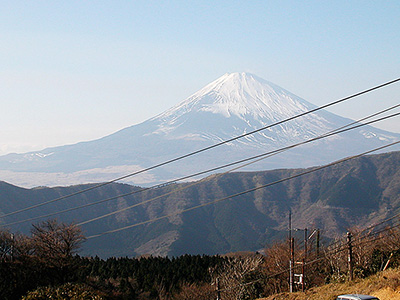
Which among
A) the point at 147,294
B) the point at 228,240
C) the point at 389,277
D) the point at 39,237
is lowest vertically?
the point at 228,240

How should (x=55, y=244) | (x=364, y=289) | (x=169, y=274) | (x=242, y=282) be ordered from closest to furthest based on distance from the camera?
(x=364, y=289), (x=55, y=244), (x=242, y=282), (x=169, y=274)

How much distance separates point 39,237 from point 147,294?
43.2 feet

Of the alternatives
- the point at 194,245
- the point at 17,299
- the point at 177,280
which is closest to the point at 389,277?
the point at 17,299

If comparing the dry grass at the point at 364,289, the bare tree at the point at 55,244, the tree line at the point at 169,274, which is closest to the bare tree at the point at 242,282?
the tree line at the point at 169,274

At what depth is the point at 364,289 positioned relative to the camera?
3053cm

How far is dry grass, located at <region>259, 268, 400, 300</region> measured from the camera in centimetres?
2818

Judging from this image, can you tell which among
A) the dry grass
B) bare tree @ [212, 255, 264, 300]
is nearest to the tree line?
bare tree @ [212, 255, 264, 300]

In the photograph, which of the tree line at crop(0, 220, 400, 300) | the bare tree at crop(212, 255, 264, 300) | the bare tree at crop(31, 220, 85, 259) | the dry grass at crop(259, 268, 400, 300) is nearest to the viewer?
the dry grass at crop(259, 268, 400, 300)

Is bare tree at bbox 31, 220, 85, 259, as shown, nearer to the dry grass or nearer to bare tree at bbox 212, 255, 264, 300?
bare tree at bbox 212, 255, 264, 300

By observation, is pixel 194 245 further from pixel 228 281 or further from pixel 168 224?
pixel 228 281

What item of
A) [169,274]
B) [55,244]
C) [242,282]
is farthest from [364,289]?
[169,274]

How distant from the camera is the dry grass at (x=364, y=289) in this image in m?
28.2

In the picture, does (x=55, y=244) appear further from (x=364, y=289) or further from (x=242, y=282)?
(x=364, y=289)

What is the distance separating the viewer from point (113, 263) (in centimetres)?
6825
